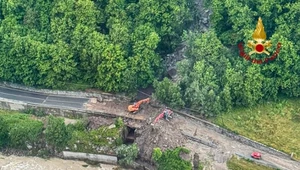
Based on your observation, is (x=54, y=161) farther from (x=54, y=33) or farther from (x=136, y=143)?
(x=54, y=33)

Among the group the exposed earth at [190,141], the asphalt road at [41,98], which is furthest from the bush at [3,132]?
the exposed earth at [190,141]

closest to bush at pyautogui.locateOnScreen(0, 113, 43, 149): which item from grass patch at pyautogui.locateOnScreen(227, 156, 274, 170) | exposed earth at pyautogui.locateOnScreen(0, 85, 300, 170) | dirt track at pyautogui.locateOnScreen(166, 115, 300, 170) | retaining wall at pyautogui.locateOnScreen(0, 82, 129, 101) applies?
exposed earth at pyautogui.locateOnScreen(0, 85, 300, 170)

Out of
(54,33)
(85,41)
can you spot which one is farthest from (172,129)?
(54,33)

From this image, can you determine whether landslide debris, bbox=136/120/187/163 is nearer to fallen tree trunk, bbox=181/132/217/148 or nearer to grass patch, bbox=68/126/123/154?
fallen tree trunk, bbox=181/132/217/148

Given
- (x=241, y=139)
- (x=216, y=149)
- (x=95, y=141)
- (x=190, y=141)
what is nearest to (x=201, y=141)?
(x=190, y=141)

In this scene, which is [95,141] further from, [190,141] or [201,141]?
[201,141]
